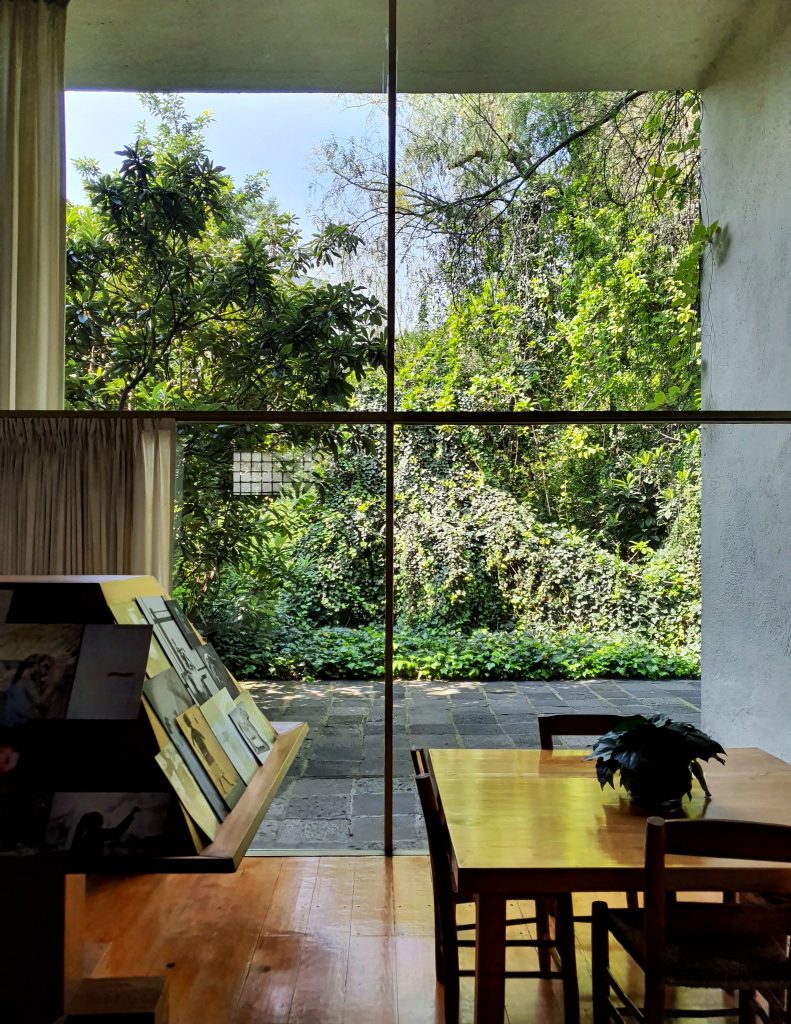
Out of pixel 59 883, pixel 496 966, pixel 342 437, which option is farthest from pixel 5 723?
pixel 342 437

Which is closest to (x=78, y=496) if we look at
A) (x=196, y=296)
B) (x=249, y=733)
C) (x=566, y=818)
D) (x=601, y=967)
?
(x=249, y=733)

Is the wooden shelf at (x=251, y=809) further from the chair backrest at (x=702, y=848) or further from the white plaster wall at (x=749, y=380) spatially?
the white plaster wall at (x=749, y=380)

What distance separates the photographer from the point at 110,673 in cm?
161

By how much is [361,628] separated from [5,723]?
5724 mm

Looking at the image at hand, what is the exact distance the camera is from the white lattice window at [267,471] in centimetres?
595

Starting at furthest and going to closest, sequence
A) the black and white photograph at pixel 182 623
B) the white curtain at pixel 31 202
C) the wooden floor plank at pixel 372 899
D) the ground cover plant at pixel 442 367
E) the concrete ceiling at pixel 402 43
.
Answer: the ground cover plant at pixel 442 367, the concrete ceiling at pixel 402 43, the white curtain at pixel 31 202, the wooden floor plank at pixel 372 899, the black and white photograph at pixel 182 623

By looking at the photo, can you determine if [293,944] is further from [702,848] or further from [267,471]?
[267,471]

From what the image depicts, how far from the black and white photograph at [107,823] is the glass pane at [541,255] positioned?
5082mm

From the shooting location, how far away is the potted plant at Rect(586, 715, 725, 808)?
220 cm

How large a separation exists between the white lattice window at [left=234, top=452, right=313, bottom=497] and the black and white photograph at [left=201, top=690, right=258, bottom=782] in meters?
4.01

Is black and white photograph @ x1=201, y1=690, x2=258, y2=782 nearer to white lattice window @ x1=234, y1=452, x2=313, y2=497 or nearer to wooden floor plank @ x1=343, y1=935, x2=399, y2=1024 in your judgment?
wooden floor plank @ x1=343, y1=935, x2=399, y2=1024

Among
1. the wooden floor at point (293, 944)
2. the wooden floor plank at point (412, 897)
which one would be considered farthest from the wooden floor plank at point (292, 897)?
the wooden floor plank at point (412, 897)

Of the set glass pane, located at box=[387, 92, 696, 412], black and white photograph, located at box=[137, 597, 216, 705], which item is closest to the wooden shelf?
black and white photograph, located at box=[137, 597, 216, 705]

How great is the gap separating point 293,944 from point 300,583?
14.0 feet
